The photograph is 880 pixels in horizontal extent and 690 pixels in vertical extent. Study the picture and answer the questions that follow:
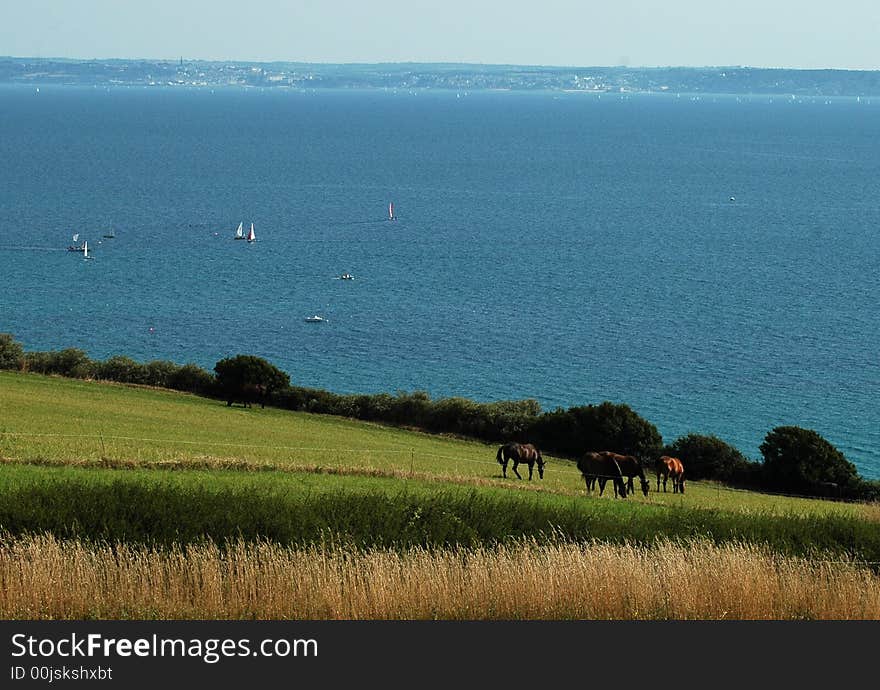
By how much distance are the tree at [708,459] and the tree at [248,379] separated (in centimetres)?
1528

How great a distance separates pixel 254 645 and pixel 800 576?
25.8ft

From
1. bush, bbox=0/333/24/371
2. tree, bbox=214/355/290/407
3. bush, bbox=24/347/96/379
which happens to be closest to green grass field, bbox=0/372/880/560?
tree, bbox=214/355/290/407

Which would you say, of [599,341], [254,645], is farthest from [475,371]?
[254,645]

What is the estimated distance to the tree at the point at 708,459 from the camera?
4162 cm

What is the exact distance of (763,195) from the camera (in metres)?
155

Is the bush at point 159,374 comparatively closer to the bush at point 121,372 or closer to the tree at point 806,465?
the bush at point 121,372

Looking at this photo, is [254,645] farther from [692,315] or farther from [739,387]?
[692,315]

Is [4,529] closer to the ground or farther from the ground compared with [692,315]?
farther from the ground

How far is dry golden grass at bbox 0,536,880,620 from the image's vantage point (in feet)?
41.6

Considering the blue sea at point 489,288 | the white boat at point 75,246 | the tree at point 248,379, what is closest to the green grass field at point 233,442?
the tree at point 248,379

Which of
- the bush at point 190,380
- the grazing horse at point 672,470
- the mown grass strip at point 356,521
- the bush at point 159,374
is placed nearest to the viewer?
the mown grass strip at point 356,521

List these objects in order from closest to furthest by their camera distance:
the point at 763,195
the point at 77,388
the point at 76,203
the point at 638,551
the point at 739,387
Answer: the point at 638,551 < the point at 77,388 < the point at 739,387 < the point at 76,203 < the point at 763,195

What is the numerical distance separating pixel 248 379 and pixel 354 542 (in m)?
29.7

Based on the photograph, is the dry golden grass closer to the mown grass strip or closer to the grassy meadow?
the grassy meadow
